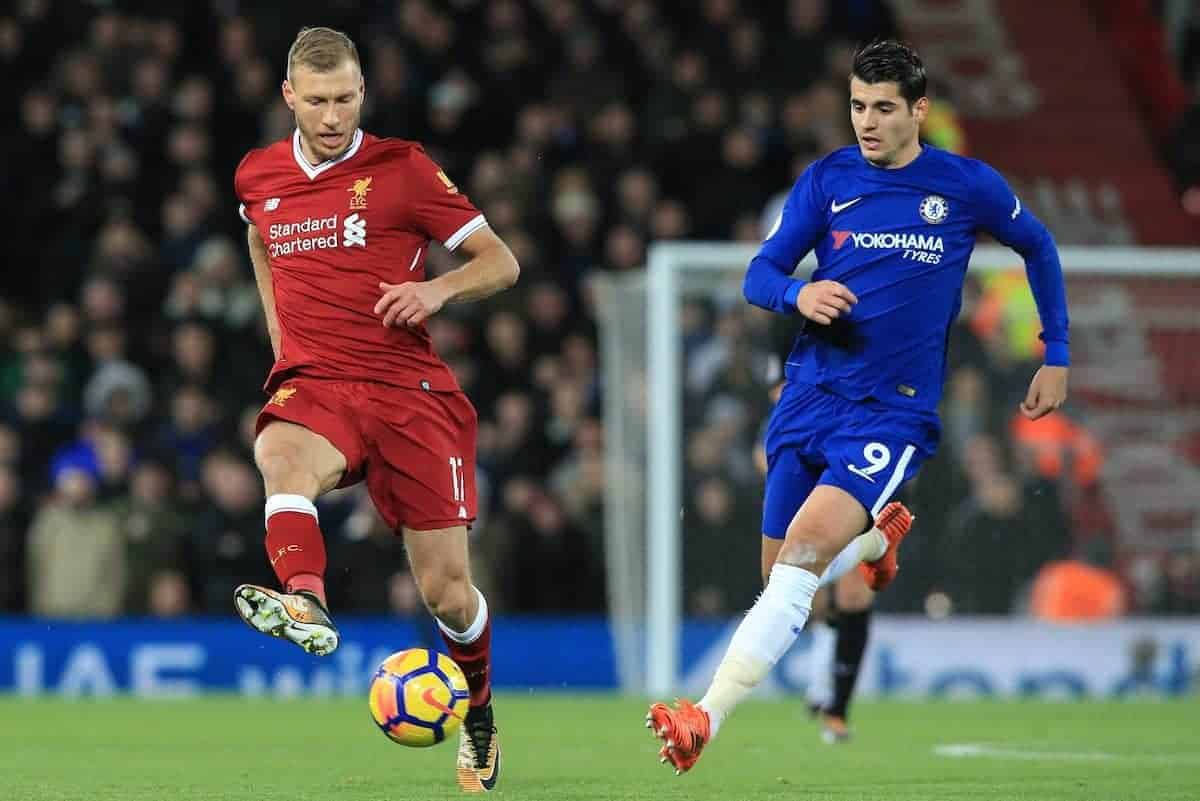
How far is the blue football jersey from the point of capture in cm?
688

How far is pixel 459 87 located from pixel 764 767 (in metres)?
9.32

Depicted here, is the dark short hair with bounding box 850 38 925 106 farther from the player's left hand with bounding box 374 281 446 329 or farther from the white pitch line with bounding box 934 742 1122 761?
the white pitch line with bounding box 934 742 1122 761

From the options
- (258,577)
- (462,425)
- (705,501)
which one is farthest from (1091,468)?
(462,425)

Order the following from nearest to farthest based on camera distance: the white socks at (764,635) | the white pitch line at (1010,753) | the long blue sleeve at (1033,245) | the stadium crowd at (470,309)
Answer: the white socks at (764,635) < the long blue sleeve at (1033,245) < the white pitch line at (1010,753) < the stadium crowd at (470,309)

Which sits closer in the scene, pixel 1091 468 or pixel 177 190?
pixel 1091 468

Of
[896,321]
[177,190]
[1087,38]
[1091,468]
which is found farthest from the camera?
[1087,38]

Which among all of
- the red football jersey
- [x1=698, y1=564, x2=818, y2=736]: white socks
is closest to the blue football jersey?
[x1=698, y1=564, x2=818, y2=736]: white socks

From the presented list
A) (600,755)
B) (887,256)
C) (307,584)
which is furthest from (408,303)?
(600,755)

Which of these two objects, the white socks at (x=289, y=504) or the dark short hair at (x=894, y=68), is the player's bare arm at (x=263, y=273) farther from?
the dark short hair at (x=894, y=68)

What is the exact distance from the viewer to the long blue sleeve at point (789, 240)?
22.5 ft

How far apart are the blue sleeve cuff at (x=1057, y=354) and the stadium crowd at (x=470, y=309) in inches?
233

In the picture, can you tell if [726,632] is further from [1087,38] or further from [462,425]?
[1087,38]

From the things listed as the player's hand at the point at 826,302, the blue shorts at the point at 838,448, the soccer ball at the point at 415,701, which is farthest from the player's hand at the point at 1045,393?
the soccer ball at the point at 415,701

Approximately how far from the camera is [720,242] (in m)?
16.1
